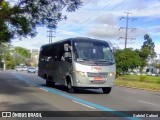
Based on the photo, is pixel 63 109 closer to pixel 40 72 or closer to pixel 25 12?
pixel 25 12

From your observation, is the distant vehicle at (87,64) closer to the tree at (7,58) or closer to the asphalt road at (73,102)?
the asphalt road at (73,102)

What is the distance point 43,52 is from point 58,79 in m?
7.10

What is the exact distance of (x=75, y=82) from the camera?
21.9 m

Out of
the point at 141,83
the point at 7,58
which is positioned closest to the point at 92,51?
the point at 141,83

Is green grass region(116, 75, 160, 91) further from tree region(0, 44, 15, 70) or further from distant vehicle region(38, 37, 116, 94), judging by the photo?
tree region(0, 44, 15, 70)

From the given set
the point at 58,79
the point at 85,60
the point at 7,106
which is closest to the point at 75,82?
the point at 85,60

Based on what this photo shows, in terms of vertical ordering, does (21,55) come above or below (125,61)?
above

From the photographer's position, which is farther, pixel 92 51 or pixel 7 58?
pixel 7 58

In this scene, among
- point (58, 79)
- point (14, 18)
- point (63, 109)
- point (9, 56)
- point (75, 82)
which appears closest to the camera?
point (63, 109)

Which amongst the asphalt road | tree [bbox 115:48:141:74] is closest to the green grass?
tree [bbox 115:48:141:74]

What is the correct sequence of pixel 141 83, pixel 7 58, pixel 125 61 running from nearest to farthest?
pixel 141 83
pixel 125 61
pixel 7 58

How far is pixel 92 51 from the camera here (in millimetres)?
22562

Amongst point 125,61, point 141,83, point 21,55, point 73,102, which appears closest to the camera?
point 73,102

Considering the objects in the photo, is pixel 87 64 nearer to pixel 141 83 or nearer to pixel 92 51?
pixel 92 51
